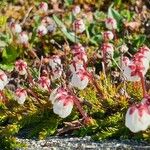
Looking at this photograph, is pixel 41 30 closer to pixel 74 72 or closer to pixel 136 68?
pixel 74 72

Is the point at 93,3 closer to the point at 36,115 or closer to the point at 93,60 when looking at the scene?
the point at 93,60

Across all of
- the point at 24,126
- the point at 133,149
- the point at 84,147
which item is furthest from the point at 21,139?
the point at 133,149

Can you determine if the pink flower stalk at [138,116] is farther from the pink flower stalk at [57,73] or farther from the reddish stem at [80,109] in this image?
the pink flower stalk at [57,73]

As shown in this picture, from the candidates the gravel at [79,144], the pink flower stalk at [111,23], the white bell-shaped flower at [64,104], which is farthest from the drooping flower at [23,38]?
the white bell-shaped flower at [64,104]

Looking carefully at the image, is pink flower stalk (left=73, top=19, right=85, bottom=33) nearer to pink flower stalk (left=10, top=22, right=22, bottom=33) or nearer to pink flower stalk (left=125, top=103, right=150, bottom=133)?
pink flower stalk (left=10, top=22, right=22, bottom=33)

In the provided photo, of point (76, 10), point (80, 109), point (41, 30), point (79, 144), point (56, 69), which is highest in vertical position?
point (76, 10)

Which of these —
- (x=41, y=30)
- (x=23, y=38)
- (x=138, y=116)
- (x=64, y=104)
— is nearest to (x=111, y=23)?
(x=41, y=30)
